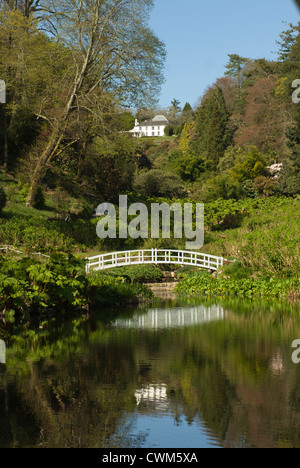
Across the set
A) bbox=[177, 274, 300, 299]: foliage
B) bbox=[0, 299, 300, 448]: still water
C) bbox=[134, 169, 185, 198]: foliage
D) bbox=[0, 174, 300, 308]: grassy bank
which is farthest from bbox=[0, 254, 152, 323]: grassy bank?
bbox=[134, 169, 185, 198]: foliage

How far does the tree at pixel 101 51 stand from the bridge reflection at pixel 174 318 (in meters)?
15.2

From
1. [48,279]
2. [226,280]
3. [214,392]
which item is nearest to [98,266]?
[226,280]

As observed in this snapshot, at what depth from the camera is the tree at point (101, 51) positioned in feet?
107

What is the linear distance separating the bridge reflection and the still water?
4.2 inches

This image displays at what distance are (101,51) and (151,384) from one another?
26.7 metres

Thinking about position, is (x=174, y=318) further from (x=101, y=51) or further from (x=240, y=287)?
(x=101, y=51)

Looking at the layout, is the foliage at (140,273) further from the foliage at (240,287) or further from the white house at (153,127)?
the white house at (153,127)

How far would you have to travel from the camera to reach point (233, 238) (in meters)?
31.1

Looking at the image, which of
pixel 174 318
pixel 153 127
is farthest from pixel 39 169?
pixel 153 127

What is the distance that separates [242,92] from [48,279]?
55.3 m

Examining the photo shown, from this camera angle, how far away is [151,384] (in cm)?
1071

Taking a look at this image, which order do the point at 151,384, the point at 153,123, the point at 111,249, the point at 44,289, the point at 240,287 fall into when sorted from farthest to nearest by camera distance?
the point at 153,123
the point at 111,249
the point at 240,287
the point at 44,289
the point at 151,384

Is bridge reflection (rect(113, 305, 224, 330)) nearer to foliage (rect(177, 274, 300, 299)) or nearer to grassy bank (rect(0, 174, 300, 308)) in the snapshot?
grassy bank (rect(0, 174, 300, 308))

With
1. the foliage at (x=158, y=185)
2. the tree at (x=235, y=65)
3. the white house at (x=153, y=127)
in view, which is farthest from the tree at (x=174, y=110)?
the foliage at (x=158, y=185)
